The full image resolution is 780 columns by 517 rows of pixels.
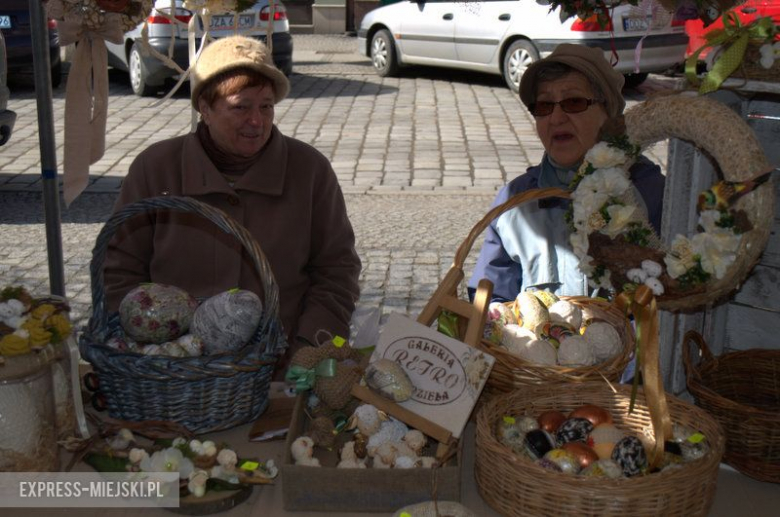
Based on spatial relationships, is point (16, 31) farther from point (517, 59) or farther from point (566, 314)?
point (566, 314)

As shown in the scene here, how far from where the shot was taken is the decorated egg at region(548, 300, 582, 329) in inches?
86.8

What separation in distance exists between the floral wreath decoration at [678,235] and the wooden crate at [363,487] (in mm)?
488

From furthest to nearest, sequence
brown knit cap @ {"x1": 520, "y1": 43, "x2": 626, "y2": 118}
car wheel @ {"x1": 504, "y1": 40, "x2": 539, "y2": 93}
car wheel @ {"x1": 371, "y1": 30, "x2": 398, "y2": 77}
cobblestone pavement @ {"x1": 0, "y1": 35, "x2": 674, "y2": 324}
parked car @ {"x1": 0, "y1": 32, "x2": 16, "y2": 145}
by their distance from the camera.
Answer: car wheel @ {"x1": 371, "y1": 30, "x2": 398, "y2": 77} < car wheel @ {"x1": 504, "y1": 40, "x2": 539, "y2": 93} < parked car @ {"x1": 0, "y1": 32, "x2": 16, "y2": 145} < cobblestone pavement @ {"x1": 0, "y1": 35, "x2": 674, "y2": 324} < brown knit cap @ {"x1": 520, "y1": 43, "x2": 626, "y2": 118}

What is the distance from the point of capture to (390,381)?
1.84m

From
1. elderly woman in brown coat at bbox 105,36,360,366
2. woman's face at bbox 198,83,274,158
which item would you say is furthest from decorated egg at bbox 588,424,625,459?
woman's face at bbox 198,83,274,158

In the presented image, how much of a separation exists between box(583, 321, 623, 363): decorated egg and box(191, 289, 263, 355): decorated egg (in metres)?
0.73

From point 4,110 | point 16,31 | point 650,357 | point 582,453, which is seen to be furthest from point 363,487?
point 16,31

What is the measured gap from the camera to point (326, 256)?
3018 millimetres

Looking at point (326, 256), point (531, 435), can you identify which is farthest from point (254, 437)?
point (326, 256)

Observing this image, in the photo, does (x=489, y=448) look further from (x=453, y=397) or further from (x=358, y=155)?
(x=358, y=155)

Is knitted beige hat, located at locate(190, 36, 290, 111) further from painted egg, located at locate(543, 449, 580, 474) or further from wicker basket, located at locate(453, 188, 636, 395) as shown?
painted egg, located at locate(543, 449, 580, 474)

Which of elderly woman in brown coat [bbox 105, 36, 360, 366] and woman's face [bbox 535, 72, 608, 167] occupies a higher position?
woman's face [bbox 535, 72, 608, 167]

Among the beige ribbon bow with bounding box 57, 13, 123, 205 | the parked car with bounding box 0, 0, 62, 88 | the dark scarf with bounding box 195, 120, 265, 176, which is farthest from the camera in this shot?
the parked car with bounding box 0, 0, 62, 88

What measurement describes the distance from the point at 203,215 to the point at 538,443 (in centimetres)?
82
